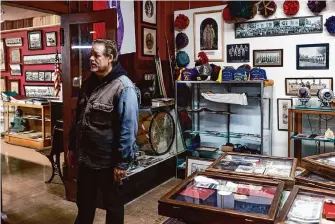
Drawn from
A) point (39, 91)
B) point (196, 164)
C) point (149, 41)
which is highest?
point (149, 41)

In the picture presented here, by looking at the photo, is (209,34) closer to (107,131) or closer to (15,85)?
(107,131)

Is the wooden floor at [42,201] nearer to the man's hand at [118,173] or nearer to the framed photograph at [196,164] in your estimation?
the framed photograph at [196,164]

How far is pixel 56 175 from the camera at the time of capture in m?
5.11

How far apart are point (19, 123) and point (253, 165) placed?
6.59m

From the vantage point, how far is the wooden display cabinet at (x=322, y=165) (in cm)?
195

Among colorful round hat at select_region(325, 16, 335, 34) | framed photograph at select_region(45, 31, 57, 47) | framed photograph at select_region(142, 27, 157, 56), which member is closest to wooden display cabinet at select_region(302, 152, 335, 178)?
colorful round hat at select_region(325, 16, 335, 34)

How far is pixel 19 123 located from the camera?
7.53 m

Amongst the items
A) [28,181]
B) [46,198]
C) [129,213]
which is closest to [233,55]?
[129,213]

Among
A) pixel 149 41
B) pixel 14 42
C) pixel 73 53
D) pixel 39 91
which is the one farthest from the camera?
pixel 14 42

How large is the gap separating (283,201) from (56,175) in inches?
162

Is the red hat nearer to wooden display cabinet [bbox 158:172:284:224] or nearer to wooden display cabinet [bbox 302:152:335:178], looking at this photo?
wooden display cabinet [bbox 302:152:335:178]

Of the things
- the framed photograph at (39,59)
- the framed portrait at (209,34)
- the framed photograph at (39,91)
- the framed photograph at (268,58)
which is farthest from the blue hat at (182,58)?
the framed photograph at (39,91)

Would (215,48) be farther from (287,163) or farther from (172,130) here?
(287,163)

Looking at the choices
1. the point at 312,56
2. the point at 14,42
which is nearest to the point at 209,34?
the point at 312,56
